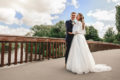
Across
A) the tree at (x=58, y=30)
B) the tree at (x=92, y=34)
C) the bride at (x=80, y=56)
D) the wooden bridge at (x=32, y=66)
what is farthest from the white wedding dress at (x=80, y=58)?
the tree at (x=92, y=34)

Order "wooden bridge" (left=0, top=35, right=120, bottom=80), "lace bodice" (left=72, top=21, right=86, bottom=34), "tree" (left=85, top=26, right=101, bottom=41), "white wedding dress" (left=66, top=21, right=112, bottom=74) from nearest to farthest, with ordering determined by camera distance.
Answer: "wooden bridge" (left=0, top=35, right=120, bottom=80) → "white wedding dress" (left=66, top=21, right=112, bottom=74) → "lace bodice" (left=72, top=21, right=86, bottom=34) → "tree" (left=85, top=26, right=101, bottom=41)

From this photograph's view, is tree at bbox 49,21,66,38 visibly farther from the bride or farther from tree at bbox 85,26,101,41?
the bride

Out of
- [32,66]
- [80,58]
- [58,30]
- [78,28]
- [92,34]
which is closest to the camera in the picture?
[80,58]

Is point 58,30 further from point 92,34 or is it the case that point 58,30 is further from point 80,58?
point 80,58

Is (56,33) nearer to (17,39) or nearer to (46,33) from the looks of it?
(46,33)

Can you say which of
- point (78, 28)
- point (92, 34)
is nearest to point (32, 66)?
point (78, 28)

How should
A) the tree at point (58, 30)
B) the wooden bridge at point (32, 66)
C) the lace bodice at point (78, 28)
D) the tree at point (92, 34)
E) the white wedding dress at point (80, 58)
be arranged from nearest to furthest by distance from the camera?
the wooden bridge at point (32, 66) → the white wedding dress at point (80, 58) → the lace bodice at point (78, 28) → the tree at point (58, 30) → the tree at point (92, 34)

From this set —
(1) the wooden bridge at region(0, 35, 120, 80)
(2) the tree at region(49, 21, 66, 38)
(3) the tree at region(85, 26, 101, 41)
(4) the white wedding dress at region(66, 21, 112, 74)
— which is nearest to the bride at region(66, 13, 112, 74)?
(4) the white wedding dress at region(66, 21, 112, 74)

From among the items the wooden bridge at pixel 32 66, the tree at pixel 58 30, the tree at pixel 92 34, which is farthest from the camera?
the tree at pixel 92 34

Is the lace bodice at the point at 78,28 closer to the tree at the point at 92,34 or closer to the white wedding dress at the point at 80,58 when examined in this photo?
the white wedding dress at the point at 80,58

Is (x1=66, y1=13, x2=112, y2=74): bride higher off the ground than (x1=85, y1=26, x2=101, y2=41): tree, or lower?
lower

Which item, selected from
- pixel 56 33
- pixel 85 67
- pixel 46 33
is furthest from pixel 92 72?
pixel 46 33

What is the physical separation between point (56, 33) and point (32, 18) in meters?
35.2

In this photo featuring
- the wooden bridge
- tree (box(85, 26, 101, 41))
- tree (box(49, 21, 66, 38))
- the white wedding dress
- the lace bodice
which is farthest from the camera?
tree (box(85, 26, 101, 41))
